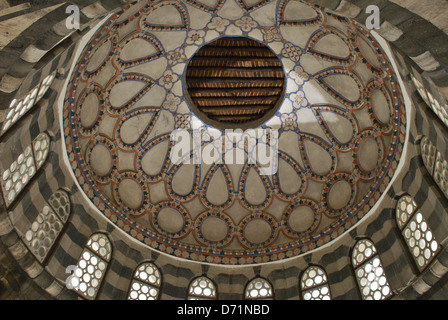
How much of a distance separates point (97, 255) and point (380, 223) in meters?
6.19

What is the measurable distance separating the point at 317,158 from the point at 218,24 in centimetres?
429

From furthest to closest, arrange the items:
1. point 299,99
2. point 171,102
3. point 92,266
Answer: point 171,102 < point 299,99 < point 92,266

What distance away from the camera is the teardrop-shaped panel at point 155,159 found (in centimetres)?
1185

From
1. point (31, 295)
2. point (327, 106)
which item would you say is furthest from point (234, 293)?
point (327, 106)

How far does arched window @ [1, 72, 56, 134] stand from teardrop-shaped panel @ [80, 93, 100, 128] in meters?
1.83

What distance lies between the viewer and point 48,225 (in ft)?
29.3

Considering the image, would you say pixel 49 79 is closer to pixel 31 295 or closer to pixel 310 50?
pixel 31 295

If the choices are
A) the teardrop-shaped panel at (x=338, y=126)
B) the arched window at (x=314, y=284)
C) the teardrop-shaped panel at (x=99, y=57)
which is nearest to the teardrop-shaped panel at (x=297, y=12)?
the teardrop-shaped panel at (x=338, y=126)

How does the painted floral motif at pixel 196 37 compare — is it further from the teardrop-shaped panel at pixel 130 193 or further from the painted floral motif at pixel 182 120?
the teardrop-shaped panel at pixel 130 193

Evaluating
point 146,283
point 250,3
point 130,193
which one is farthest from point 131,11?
point 146,283

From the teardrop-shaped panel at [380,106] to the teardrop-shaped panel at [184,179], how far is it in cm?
493

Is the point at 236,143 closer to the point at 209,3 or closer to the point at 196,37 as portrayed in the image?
the point at 196,37

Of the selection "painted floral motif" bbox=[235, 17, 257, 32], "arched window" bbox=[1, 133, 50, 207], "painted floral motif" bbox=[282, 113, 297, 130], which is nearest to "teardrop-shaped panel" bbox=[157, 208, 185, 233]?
"arched window" bbox=[1, 133, 50, 207]

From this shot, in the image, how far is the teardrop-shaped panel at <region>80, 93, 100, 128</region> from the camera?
1057 centimetres
